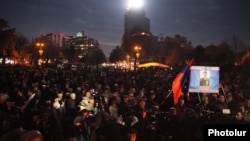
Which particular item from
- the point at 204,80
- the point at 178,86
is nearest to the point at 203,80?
the point at 204,80

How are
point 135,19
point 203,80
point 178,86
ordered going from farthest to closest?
point 135,19 → point 203,80 → point 178,86

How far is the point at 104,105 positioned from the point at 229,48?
224 ft

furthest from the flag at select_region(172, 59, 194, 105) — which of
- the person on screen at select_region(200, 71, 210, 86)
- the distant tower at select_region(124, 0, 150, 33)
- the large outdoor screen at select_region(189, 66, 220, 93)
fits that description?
the distant tower at select_region(124, 0, 150, 33)

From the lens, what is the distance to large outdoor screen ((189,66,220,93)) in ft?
46.1

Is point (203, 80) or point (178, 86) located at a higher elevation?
point (203, 80)

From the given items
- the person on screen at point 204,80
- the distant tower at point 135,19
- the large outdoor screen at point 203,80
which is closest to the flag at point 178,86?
the large outdoor screen at point 203,80

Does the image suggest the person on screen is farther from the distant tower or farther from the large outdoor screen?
the distant tower

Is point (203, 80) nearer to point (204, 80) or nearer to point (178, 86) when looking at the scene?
point (204, 80)

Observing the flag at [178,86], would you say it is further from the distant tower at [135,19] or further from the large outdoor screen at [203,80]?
the distant tower at [135,19]

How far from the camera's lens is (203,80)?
559 inches

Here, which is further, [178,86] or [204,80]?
[204,80]

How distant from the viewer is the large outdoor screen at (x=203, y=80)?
14039mm

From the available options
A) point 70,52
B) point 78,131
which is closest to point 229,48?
point 70,52

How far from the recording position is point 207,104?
529 inches
